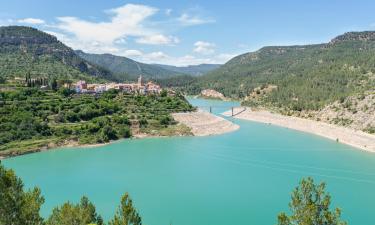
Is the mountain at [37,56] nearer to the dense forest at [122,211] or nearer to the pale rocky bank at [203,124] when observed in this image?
the pale rocky bank at [203,124]

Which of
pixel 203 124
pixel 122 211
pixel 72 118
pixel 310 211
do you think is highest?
pixel 310 211

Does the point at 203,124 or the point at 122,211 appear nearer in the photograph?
the point at 122,211

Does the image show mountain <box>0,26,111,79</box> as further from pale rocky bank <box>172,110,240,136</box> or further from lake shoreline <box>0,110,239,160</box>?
lake shoreline <box>0,110,239,160</box>

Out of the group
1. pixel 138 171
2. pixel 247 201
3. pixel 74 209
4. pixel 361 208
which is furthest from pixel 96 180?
pixel 361 208

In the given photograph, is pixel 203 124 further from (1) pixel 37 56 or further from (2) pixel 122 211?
(1) pixel 37 56

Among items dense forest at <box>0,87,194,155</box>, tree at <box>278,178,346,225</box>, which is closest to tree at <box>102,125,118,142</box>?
dense forest at <box>0,87,194,155</box>

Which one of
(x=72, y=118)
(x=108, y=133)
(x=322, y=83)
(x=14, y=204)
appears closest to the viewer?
(x=14, y=204)

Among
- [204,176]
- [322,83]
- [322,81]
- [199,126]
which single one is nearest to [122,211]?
[204,176]
